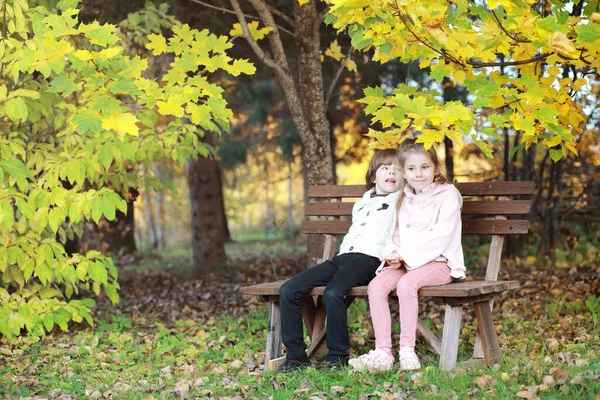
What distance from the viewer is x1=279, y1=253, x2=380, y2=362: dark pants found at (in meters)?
4.57

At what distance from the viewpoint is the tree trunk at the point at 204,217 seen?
1084cm

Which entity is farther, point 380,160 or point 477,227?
point 380,160

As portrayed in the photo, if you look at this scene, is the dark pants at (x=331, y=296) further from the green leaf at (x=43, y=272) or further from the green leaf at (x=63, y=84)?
the green leaf at (x=43, y=272)

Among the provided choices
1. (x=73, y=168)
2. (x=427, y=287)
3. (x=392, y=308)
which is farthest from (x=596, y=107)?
(x=73, y=168)

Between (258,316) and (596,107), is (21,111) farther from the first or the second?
(596,107)

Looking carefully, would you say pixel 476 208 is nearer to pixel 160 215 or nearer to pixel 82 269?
pixel 82 269

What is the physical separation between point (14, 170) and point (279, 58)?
2736 millimetres

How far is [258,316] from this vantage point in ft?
22.8

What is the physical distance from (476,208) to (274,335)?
1.61 meters

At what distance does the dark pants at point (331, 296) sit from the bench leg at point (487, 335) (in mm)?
738

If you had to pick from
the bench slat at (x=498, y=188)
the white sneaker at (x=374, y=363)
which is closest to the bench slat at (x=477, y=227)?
the bench slat at (x=498, y=188)

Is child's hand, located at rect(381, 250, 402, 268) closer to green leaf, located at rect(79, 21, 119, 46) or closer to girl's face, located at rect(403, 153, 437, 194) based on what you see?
girl's face, located at rect(403, 153, 437, 194)

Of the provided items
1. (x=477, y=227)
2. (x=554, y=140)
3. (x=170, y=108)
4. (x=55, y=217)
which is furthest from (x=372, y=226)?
(x=55, y=217)

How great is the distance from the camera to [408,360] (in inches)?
169
